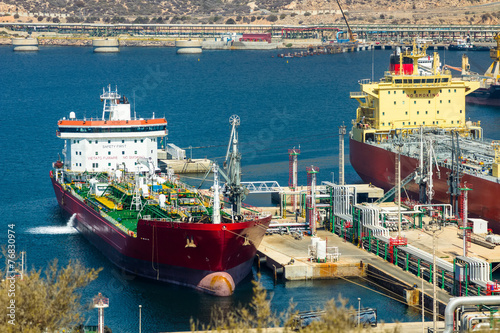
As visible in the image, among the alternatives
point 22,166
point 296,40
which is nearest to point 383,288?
point 22,166

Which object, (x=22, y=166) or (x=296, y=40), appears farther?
(x=296, y=40)

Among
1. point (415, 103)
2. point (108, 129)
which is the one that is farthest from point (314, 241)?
point (415, 103)

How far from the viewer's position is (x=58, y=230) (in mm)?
47312

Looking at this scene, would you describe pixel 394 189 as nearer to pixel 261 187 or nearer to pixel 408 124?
pixel 261 187

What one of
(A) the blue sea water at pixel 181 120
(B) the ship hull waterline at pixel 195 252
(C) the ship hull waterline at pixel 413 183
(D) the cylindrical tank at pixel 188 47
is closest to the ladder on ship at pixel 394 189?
(C) the ship hull waterline at pixel 413 183

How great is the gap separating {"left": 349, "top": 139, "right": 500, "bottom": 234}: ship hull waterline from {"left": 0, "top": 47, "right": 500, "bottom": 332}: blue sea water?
7.89 ft

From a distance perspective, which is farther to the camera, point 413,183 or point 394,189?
point 413,183

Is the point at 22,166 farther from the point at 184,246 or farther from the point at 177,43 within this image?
the point at 177,43

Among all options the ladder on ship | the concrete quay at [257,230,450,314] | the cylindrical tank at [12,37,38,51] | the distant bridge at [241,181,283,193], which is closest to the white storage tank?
the concrete quay at [257,230,450,314]

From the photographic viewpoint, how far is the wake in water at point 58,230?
4631 cm

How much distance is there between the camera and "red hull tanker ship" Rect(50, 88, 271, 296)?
3519 cm

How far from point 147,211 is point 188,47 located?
458 ft

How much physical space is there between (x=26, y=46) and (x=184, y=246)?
154624 mm

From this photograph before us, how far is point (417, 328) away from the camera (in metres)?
29.6
